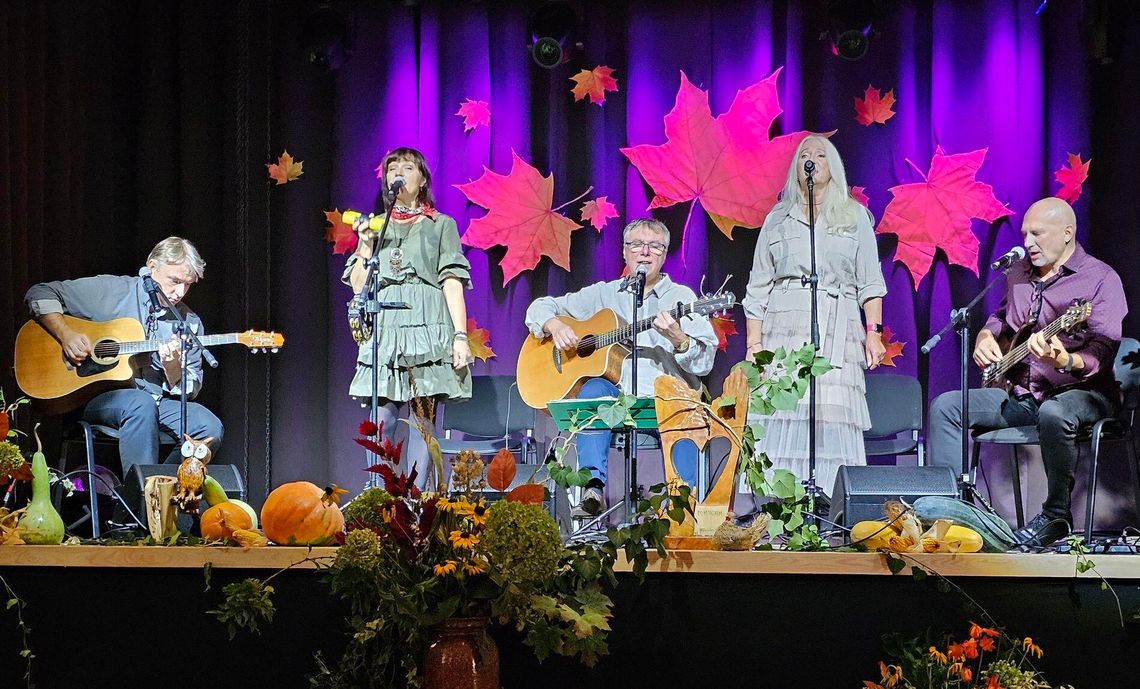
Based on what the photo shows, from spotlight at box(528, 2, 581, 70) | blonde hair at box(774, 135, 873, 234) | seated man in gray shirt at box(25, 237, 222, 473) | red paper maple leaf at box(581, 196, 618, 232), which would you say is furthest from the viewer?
red paper maple leaf at box(581, 196, 618, 232)

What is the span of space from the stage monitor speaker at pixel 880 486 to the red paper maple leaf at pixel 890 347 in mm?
1902

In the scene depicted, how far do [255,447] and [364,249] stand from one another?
159 centimetres

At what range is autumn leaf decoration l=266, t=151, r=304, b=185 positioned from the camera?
5.92m

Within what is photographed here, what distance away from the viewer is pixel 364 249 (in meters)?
4.70

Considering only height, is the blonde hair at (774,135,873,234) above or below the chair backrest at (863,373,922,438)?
above

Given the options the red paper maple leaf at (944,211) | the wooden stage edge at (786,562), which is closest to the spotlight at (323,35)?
the red paper maple leaf at (944,211)

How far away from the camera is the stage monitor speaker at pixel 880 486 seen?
3615 mm

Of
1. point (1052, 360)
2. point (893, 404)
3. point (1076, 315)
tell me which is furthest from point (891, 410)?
point (1076, 315)

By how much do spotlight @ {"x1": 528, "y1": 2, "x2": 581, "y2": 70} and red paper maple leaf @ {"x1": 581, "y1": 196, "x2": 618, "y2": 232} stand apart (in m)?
0.68

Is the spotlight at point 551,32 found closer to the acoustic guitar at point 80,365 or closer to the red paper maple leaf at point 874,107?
the red paper maple leaf at point 874,107

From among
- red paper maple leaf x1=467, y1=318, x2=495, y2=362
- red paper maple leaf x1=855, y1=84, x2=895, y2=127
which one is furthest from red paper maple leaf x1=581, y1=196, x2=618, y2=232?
red paper maple leaf x1=855, y1=84, x2=895, y2=127

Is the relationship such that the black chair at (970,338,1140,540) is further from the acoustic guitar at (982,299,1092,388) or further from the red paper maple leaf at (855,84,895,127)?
the red paper maple leaf at (855,84,895,127)

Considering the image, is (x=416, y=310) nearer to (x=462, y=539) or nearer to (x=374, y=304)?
(x=374, y=304)

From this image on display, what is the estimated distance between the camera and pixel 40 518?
2100mm
